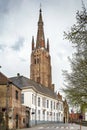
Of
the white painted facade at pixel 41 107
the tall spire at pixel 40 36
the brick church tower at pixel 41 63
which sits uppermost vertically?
the tall spire at pixel 40 36

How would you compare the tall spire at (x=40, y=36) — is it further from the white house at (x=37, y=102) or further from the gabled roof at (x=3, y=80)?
the gabled roof at (x=3, y=80)

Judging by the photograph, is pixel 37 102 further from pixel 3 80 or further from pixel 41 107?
pixel 3 80

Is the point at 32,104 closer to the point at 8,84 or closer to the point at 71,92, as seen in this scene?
the point at 8,84

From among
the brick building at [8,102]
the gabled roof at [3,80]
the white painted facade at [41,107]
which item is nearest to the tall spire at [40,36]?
the white painted facade at [41,107]

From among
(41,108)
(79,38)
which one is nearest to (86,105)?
(79,38)

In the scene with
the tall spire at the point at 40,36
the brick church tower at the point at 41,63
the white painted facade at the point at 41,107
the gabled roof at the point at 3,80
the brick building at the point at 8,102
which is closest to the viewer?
the brick building at the point at 8,102

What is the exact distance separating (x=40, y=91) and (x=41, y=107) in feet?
13.1

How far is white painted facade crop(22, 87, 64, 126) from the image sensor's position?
2729 inches

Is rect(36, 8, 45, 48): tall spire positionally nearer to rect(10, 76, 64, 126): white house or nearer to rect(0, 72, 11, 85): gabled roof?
rect(10, 76, 64, 126): white house

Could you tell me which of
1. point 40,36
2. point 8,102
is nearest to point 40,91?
point 8,102

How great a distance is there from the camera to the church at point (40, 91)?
69.7 m

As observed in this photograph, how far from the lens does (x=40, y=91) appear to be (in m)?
81.5

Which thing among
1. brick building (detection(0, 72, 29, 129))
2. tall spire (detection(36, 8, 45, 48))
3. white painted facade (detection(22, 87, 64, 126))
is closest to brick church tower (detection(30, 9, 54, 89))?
tall spire (detection(36, 8, 45, 48))

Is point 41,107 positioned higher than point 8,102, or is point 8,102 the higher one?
point 8,102
